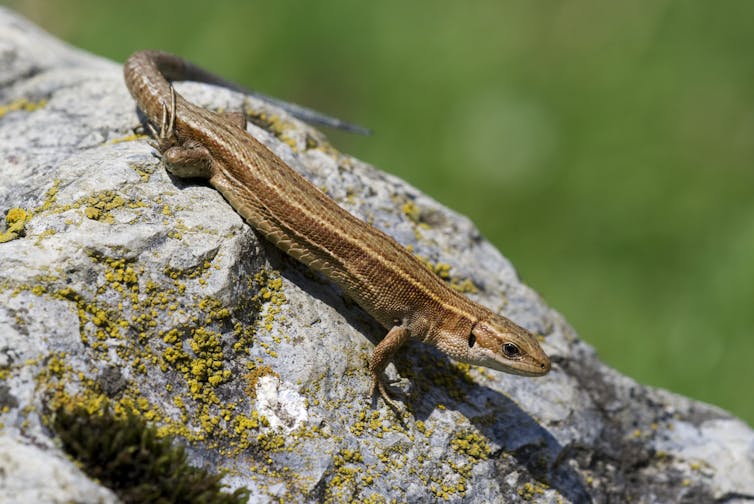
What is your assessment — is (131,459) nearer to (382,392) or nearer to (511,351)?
(382,392)

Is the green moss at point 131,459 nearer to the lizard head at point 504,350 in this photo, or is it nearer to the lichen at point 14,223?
the lichen at point 14,223

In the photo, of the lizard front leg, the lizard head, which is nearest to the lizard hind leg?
the lizard front leg

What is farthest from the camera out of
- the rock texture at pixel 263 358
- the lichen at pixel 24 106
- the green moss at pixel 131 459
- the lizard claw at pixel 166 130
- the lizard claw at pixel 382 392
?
the lichen at pixel 24 106

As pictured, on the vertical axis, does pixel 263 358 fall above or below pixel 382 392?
below

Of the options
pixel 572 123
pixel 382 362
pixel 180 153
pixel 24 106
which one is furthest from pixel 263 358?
pixel 572 123

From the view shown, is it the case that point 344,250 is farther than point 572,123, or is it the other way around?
point 572,123

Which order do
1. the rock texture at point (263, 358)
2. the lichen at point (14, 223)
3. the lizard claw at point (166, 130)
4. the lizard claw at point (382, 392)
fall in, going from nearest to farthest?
the rock texture at point (263, 358)
the lichen at point (14, 223)
the lizard claw at point (382, 392)
the lizard claw at point (166, 130)

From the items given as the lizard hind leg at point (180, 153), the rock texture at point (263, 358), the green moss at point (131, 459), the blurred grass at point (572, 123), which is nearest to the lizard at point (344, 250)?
the lizard hind leg at point (180, 153)

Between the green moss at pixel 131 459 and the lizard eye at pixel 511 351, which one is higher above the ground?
the lizard eye at pixel 511 351
